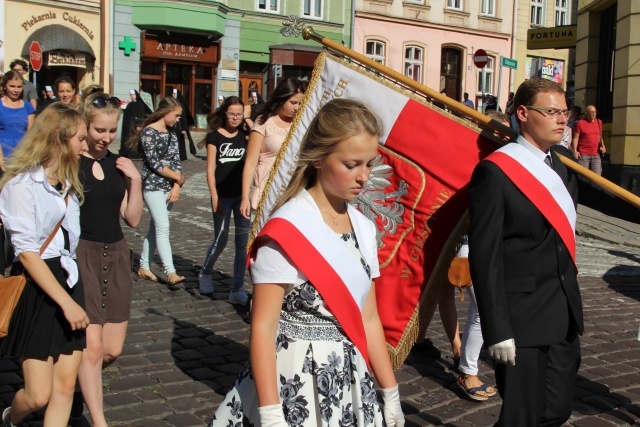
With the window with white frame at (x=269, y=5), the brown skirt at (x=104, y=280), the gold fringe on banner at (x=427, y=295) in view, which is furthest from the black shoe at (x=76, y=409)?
the window with white frame at (x=269, y=5)

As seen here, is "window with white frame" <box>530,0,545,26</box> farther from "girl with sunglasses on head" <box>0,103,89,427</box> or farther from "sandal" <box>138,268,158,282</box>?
"girl with sunglasses on head" <box>0,103,89,427</box>

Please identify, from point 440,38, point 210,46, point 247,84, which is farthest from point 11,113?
point 440,38

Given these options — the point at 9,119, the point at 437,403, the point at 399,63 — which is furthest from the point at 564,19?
the point at 437,403

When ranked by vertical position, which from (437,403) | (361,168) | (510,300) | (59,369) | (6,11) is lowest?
(437,403)

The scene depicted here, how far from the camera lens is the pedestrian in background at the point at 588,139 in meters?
16.8

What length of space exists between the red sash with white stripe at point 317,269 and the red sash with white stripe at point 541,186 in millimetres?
1220

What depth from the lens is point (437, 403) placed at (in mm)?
5367

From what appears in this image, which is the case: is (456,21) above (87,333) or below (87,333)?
above

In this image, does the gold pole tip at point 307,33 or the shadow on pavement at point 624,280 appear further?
the shadow on pavement at point 624,280

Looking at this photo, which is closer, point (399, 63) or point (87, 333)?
point (87, 333)

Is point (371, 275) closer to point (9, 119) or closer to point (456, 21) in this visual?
point (9, 119)

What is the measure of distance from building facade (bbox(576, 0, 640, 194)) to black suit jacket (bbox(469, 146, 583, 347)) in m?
13.6

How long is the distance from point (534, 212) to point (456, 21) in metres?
37.1

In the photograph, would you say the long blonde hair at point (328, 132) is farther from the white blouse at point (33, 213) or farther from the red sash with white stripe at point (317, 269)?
the white blouse at point (33, 213)
